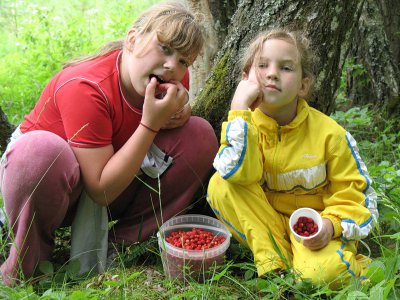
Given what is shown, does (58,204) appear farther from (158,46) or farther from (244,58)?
(244,58)

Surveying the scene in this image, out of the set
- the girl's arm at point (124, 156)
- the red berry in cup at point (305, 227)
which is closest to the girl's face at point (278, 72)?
the girl's arm at point (124, 156)

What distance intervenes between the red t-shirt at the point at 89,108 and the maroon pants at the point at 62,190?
11 centimetres

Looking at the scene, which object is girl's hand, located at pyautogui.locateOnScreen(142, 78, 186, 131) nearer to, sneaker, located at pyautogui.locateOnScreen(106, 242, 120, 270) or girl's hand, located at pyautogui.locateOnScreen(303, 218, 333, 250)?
sneaker, located at pyautogui.locateOnScreen(106, 242, 120, 270)

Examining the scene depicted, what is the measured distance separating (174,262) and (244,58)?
1.00m

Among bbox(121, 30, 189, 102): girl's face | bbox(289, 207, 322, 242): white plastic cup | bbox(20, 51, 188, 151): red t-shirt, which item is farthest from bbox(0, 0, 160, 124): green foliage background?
bbox(289, 207, 322, 242): white plastic cup

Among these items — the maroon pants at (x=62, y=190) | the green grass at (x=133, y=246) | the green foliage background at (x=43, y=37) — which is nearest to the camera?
the green grass at (x=133, y=246)

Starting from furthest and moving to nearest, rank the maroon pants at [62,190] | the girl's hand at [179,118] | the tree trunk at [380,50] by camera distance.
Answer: the tree trunk at [380,50] → the girl's hand at [179,118] → the maroon pants at [62,190]

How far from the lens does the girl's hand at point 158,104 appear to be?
81.4 inches

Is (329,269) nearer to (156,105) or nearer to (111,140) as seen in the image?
(156,105)

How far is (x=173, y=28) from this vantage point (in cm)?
210

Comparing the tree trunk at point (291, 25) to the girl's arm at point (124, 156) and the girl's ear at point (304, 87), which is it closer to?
the girl's ear at point (304, 87)

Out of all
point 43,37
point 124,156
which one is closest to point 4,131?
point 124,156

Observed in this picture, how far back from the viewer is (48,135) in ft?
6.57

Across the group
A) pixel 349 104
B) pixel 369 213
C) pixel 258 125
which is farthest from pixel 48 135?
pixel 349 104
